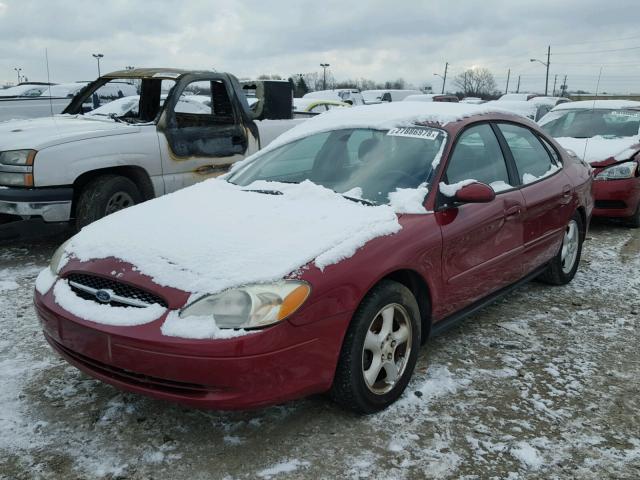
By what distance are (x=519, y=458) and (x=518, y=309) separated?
6.56 ft

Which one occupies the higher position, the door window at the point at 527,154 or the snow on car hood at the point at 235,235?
the door window at the point at 527,154

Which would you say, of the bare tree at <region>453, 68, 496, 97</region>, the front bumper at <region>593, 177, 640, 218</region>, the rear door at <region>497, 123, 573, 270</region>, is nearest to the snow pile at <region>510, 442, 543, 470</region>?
the rear door at <region>497, 123, 573, 270</region>

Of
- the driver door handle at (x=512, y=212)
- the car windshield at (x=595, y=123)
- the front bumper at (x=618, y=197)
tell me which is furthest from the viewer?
the car windshield at (x=595, y=123)

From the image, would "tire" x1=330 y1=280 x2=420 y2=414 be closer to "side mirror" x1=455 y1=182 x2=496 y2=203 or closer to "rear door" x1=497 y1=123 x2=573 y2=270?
"side mirror" x1=455 y1=182 x2=496 y2=203

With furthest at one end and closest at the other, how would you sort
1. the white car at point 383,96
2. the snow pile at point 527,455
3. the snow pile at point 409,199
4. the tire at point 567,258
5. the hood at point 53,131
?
the white car at point 383,96 → the hood at point 53,131 → the tire at point 567,258 → the snow pile at point 409,199 → the snow pile at point 527,455

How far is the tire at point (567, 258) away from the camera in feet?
16.0

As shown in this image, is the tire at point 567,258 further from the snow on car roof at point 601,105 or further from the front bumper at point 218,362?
the snow on car roof at point 601,105

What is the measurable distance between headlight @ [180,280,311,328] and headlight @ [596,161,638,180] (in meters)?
5.83

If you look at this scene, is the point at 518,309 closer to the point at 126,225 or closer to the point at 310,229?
the point at 310,229

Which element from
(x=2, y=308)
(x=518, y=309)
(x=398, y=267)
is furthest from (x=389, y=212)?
(x=2, y=308)

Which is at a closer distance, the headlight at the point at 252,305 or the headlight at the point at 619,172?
the headlight at the point at 252,305

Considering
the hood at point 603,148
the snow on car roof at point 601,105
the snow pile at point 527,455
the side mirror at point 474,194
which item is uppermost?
the snow on car roof at point 601,105

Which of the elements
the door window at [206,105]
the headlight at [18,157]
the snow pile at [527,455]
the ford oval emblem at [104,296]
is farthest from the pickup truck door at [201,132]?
the snow pile at [527,455]

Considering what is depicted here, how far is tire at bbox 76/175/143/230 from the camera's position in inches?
217
